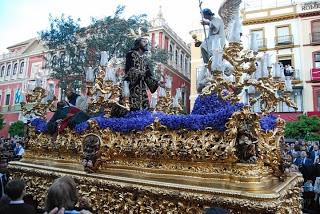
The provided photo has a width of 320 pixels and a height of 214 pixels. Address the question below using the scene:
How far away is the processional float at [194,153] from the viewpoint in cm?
353

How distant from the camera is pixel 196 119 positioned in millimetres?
4098

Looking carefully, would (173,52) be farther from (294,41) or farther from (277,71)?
(277,71)

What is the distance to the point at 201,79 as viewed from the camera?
5.51 meters

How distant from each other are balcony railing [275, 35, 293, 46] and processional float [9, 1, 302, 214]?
20897mm

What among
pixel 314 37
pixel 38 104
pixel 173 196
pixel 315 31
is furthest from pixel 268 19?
pixel 173 196

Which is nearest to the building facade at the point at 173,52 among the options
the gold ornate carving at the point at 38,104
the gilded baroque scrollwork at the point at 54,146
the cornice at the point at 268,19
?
the cornice at the point at 268,19

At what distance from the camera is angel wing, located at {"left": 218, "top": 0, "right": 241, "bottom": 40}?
212 inches

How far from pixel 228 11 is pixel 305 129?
16.1m

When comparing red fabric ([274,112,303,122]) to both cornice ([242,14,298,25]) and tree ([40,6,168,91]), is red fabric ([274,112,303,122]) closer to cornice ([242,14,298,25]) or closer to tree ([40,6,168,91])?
cornice ([242,14,298,25])

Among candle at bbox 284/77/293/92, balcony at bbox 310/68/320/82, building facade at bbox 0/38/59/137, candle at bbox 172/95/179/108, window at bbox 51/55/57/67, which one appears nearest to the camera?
candle at bbox 284/77/293/92

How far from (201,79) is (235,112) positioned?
199 centimetres


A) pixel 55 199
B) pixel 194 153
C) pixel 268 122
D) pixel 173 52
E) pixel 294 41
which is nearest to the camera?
pixel 55 199

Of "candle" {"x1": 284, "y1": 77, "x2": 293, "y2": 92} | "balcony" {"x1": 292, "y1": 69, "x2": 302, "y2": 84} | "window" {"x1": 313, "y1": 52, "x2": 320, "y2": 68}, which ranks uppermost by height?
"window" {"x1": 313, "y1": 52, "x2": 320, "y2": 68}

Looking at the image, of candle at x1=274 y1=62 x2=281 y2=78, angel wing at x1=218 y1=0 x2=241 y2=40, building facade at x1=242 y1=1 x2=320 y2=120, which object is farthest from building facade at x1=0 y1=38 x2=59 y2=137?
candle at x1=274 y1=62 x2=281 y2=78
